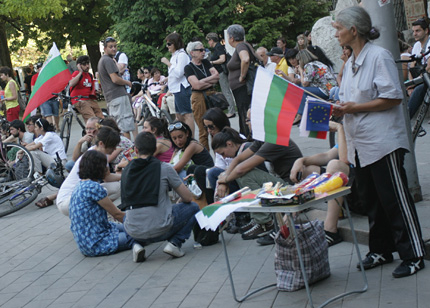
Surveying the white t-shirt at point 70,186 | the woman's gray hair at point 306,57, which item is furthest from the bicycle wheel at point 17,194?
the woman's gray hair at point 306,57

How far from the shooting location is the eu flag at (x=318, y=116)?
4.48 m

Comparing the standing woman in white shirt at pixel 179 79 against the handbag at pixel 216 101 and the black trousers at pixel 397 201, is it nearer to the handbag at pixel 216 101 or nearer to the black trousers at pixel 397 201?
the handbag at pixel 216 101

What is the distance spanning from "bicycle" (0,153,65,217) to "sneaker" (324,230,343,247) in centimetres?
482

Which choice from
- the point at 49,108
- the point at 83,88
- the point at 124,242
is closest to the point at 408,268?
the point at 124,242

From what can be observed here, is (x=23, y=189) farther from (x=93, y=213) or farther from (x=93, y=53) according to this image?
(x=93, y=53)

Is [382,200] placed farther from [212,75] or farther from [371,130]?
[212,75]

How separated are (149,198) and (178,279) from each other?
85 centimetres

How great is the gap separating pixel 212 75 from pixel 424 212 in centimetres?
522

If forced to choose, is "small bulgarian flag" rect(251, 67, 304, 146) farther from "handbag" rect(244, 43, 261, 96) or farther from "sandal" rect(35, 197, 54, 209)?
"sandal" rect(35, 197, 54, 209)

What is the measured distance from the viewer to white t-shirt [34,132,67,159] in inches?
420

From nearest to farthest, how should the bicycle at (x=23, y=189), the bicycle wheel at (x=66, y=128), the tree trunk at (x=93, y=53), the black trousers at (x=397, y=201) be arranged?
the black trousers at (x=397, y=201), the bicycle at (x=23, y=189), the bicycle wheel at (x=66, y=128), the tree trunk at (x=93, y=53)

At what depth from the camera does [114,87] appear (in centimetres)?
1147

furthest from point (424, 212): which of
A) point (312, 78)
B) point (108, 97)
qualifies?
point (108, 97)

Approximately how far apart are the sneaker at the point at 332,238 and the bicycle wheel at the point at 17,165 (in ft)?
19.5
